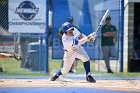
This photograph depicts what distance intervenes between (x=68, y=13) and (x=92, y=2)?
92cm

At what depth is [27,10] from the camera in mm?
15727

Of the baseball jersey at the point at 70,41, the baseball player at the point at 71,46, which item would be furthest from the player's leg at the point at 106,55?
the baseball jersey at the point at 70,41

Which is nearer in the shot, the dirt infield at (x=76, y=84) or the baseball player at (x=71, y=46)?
the dirt infield at (x=76, y=84)

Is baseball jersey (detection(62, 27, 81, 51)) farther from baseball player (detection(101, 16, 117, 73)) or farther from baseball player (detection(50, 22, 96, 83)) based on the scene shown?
baseball player (detection(101, 16, 117, 73))

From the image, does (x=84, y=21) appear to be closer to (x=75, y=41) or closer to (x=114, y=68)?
(x=114, y=68)

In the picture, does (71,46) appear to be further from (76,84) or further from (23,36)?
(23,36)

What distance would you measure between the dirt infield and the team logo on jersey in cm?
308

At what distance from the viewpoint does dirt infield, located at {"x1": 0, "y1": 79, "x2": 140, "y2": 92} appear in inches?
460

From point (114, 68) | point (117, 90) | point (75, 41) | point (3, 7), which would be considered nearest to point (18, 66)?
point (3, 7)

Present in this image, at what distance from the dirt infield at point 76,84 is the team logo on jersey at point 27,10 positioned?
308 cm

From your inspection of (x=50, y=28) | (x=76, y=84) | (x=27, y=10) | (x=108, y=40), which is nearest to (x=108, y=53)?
(x=108, y=40)

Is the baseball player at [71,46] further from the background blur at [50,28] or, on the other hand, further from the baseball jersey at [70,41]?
the background blur at [50,28]

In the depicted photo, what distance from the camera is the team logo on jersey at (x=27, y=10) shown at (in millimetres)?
15680

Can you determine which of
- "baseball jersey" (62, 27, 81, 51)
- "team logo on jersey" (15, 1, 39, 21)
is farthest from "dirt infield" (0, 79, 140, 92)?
"team logo on jersey" (15, 1, 39, 21)
